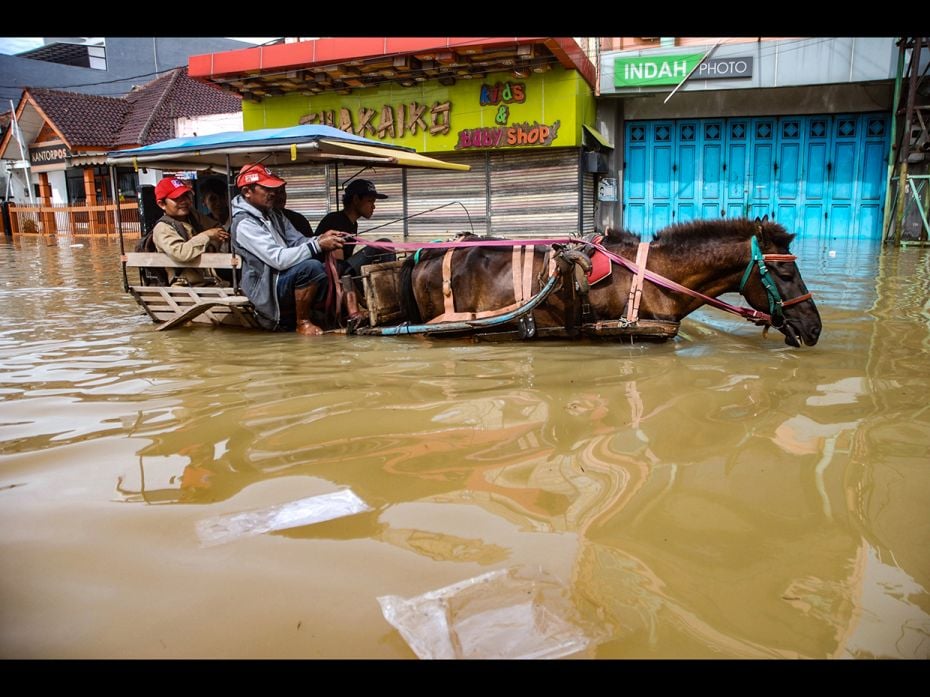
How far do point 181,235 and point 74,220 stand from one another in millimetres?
23021

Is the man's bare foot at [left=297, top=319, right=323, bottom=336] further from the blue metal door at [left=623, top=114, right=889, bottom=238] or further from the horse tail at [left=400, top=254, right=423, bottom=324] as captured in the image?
the blue metal door at [left=623, top=114, right=889, bottom=238]

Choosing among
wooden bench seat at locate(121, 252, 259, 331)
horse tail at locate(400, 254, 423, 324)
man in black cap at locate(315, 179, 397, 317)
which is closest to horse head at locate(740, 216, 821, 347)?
horse tail at locate(400, 254, 423, 324)

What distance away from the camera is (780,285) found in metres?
4.71

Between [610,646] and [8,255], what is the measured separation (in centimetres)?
1827

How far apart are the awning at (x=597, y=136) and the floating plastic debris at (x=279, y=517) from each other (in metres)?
13.1

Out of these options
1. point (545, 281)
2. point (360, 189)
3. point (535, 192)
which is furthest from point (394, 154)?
point (535, 192)

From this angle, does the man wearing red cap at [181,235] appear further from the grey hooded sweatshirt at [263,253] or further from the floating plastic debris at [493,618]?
the floating plastic debris at [493,618]

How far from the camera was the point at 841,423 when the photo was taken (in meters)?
3.34

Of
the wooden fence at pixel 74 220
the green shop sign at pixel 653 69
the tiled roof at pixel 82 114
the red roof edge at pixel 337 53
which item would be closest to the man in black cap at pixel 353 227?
the red roof edge at pixel 337 53

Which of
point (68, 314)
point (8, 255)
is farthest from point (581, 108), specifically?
point (8, 255)

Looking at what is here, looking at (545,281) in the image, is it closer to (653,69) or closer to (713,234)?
(713,234)

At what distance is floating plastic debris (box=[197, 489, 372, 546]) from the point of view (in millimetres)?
2313

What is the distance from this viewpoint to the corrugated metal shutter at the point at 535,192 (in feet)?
47.9
